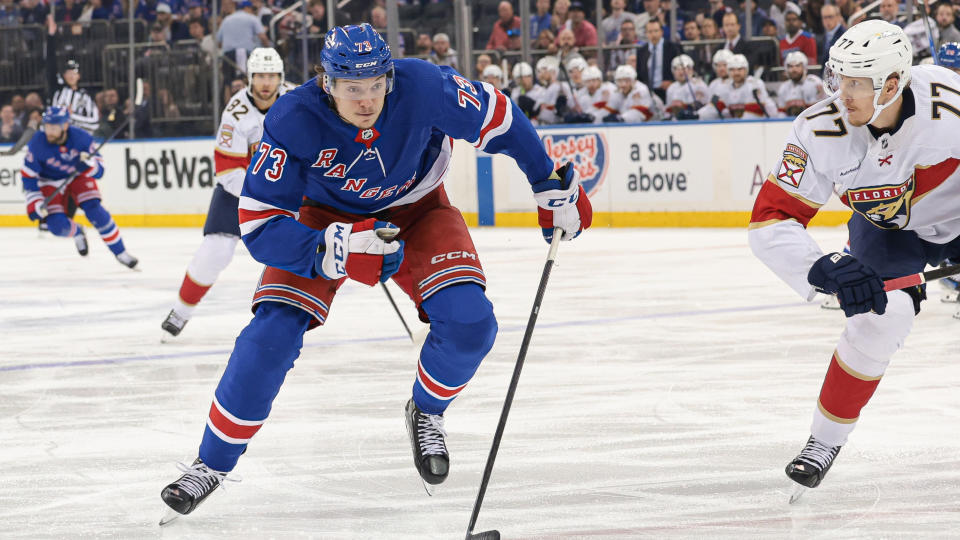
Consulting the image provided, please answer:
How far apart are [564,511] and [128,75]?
41.1ft

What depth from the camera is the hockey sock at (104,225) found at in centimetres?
1038

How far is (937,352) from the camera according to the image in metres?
5.58

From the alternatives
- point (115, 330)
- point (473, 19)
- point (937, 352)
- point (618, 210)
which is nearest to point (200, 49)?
point (473, 19)

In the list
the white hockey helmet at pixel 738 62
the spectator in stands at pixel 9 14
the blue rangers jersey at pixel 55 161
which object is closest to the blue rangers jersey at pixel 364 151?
the blue rangers jersey at pixel 55 161

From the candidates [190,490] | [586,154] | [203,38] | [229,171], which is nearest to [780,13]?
[586,154]

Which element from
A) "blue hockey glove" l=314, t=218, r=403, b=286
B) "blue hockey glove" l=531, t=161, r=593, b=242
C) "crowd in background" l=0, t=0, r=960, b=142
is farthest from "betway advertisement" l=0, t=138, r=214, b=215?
"blue hockey glove" l=314, t=218, r=403, b=286

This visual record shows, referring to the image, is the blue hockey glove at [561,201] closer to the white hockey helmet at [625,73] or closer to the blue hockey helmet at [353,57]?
the blue hockey helmet at [353,57]

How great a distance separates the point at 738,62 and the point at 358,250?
9.64m

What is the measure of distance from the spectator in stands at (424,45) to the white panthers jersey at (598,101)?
1921 mm

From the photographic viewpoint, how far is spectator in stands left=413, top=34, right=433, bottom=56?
14406 mm

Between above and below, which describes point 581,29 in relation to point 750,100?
above

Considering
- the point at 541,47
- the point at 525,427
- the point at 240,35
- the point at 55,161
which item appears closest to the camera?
the point at 525,427

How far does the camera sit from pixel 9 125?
1559cm

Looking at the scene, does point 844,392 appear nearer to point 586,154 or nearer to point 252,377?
point 252,377
